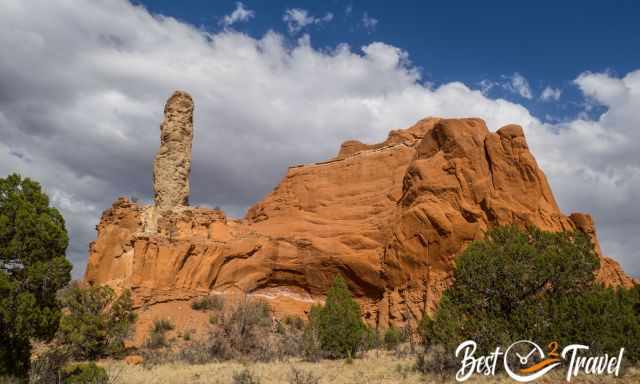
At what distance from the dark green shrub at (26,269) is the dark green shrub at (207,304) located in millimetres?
20572

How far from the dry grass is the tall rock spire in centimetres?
1685

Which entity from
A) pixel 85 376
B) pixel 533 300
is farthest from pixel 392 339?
pixel 85 376

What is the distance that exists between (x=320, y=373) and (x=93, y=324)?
1153 centimetres

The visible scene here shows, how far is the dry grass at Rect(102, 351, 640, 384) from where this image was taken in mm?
15548

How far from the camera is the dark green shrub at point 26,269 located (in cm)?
1149

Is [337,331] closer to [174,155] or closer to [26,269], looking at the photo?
[26,269]

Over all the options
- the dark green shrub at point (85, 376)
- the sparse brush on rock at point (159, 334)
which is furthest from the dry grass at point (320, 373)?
the sparse brush on rock at point (159, 334)

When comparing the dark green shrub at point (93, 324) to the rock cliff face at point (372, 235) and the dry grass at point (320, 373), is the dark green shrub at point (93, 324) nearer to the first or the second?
the dry grass at point (320, 373)

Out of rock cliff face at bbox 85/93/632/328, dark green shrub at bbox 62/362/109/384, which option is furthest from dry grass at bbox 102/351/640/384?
Result: rock cliff face at bbox 85/93/632/328

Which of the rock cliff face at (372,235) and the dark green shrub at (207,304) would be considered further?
the dark green shrub at (207,304)

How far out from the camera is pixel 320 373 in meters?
18.2

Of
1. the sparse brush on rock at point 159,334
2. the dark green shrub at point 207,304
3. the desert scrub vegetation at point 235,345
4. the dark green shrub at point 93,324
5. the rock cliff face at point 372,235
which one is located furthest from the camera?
the dark green shrub at point 207,304

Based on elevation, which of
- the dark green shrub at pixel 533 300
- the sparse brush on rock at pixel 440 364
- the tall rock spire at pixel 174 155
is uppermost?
the tall rock spire at pixel 174 155

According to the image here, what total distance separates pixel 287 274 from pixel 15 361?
26.4m
